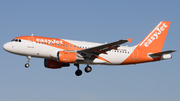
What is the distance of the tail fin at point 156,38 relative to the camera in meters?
46.3

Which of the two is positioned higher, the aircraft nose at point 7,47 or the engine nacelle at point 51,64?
Result: the aircraft nose at point 7,47

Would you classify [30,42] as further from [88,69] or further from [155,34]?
[155,34]

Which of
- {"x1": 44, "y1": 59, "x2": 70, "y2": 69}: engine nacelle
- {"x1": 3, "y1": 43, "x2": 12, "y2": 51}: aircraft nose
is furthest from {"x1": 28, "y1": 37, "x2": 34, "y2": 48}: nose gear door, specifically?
{"x1": 44, "y1": 59, "x2": 70, "y2": 69}: engine nacelle

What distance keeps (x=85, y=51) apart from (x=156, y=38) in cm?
1228

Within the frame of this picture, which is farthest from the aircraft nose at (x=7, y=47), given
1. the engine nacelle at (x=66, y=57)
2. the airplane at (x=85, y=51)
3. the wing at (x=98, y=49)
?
the wing at (x=98, y=49)

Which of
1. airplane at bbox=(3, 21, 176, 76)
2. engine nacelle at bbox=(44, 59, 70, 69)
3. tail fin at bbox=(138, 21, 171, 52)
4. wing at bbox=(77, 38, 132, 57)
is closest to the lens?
wing at bbox=(77, 38, 132, 57)

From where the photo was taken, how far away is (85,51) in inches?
1598

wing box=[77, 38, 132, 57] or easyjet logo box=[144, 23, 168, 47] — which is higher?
easyjet logo box=[144, 23, 168, 47]

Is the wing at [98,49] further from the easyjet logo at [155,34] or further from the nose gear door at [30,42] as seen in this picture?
the easyjet logo at [155,34]

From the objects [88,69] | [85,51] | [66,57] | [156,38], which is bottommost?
[88,69]

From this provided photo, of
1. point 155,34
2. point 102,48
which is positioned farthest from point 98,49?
point 155,34

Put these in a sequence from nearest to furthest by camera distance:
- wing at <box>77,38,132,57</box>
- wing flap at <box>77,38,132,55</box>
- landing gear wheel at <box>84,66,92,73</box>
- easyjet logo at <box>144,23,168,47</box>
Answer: wing flap at <box>77,38,132,55</box> < wing at <box>77,38,132,57</box> < landing gear wheel at <box>84,66,92,73</box> < easyjet logo at <box>144,23,168,47</box>

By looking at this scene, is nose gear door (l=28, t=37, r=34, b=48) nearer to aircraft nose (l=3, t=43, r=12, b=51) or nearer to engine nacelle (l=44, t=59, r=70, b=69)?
aircraft nose (l=3, t=43, r=12, b=51)

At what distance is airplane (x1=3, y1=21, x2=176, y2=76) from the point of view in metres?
40.0
